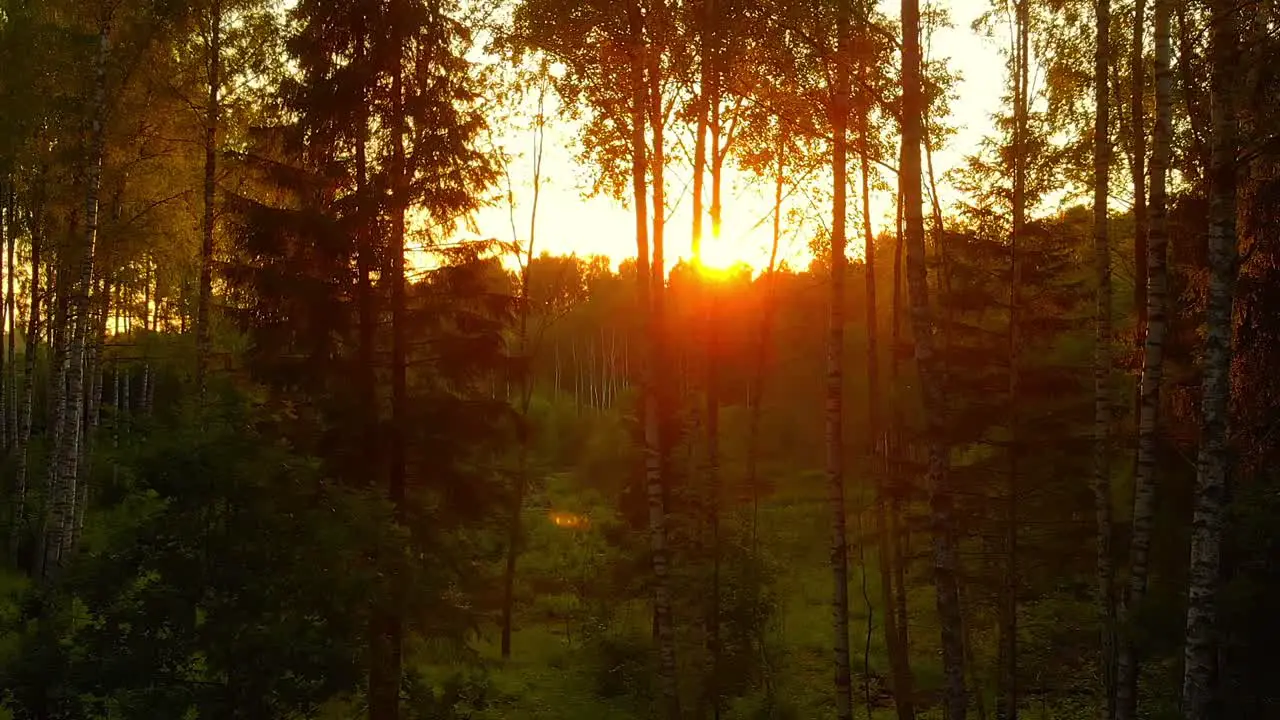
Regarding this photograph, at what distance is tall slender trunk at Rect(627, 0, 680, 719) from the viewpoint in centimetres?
1130

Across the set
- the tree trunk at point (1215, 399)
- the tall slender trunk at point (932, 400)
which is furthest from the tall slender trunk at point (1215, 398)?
the tall slender trunk at point (932, 400)

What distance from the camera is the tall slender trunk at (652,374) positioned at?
11305 mm

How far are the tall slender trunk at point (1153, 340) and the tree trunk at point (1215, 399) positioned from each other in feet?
3.51

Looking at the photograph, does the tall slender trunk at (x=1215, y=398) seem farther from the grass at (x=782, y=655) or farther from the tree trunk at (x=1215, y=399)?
the grass at (x=782, y=655)

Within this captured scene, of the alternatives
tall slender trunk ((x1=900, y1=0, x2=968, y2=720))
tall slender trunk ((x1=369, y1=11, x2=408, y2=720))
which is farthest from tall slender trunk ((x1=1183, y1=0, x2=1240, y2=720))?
tall slender trunk ((x1=369, y1=11, x2=408, y2=720))

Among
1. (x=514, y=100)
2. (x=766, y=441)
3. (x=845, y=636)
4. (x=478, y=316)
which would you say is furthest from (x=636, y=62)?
(x=766, y=441)

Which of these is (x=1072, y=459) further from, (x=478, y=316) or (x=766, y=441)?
(x=766, y=441)

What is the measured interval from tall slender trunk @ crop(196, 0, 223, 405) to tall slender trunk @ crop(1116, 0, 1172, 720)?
1207 cm

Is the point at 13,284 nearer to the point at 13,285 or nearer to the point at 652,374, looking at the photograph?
the point at 13,285

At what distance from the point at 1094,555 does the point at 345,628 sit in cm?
1191

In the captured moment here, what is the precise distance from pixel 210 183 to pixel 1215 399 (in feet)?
46.4

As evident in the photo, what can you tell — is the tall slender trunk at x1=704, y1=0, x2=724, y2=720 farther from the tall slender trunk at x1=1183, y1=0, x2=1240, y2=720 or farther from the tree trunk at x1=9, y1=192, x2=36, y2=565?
the tree trunk at x1=9, y1=192, x2=36, y2=565

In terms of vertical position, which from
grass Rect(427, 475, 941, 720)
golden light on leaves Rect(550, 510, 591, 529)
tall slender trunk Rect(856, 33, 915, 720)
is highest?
tall slender trunk Rect(856, 33, 915, 720)

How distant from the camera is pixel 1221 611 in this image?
10.1 metres
